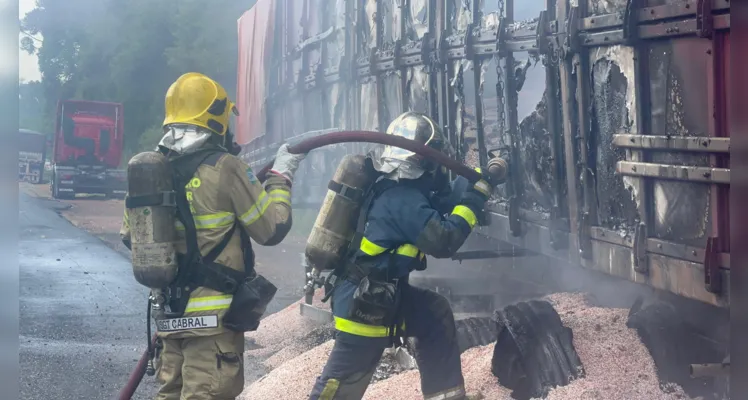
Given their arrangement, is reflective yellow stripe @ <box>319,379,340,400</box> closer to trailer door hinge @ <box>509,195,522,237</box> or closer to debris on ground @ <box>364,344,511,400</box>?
debris on ground @ <box>364,344,511,400</box>

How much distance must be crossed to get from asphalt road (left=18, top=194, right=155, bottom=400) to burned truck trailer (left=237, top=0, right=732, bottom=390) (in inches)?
107

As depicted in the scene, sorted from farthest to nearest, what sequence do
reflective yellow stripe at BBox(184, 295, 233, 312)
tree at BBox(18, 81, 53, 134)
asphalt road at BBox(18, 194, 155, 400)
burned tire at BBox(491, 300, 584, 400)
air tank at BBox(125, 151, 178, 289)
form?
tree at BBox(18, 81, 53, 134) → asphalt road at BBox(18, 194, 155, 400) → burned tire at BBox(491, 300, 584, 400) → reflective yellow stripe at BBox(184, 295, 233, 312) → air tank at BBox(125, 151, 178, 289)

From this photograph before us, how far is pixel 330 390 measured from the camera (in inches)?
158

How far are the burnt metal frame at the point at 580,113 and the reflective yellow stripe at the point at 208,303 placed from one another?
191 centimetres

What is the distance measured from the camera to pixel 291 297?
9648 mm

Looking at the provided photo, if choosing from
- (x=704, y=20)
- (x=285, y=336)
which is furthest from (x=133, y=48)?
(x=704, y=20)

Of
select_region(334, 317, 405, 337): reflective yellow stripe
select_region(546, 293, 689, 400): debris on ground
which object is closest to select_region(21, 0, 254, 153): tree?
select_region(546, 293, 689, 400): debris on ground

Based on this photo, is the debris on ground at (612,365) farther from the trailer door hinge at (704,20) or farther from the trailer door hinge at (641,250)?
the trailer door hinge at (704,20)

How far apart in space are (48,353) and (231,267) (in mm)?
3874

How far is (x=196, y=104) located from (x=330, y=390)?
1.43 metres

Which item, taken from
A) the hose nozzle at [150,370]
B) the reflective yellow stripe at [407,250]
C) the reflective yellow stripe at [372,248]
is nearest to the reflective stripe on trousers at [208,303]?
the hose nozzle at [150,370]

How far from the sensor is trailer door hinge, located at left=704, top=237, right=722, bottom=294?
3506 millimetres

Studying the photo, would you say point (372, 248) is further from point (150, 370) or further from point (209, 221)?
point (150, 370)

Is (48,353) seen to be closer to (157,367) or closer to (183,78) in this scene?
(157,367)
